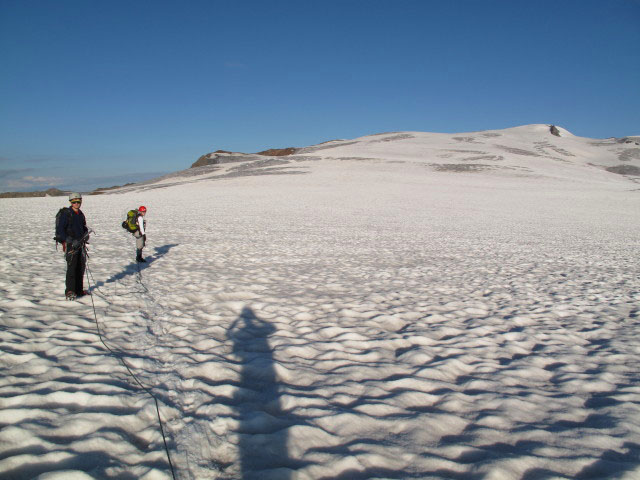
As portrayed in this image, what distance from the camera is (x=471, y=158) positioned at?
73.9 meters

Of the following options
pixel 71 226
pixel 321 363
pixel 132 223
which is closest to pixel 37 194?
pixel 132 223

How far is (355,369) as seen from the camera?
5.32 m

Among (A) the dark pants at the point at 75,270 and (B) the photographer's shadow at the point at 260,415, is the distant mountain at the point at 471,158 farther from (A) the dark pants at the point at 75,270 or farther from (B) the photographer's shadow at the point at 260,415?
(B) the photographer's shadow at the point at 260,415

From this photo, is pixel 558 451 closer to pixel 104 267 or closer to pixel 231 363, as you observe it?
pixel 231 363

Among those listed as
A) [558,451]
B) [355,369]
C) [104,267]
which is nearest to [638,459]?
[558,451]

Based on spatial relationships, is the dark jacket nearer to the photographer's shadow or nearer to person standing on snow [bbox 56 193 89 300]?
person standing on snow [bbox 56 193 89 300]


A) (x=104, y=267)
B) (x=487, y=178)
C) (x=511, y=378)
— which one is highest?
(x=487, y=178)

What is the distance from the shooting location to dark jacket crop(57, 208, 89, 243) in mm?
7791

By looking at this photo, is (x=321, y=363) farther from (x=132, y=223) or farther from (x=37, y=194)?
(x=37, y=194)

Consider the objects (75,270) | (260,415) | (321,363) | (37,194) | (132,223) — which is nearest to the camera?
(260,415)

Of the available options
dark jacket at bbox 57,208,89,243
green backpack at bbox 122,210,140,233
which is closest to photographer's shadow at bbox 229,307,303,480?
dark jacket at bbox 57,208,89,243

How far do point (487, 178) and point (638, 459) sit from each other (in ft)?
197

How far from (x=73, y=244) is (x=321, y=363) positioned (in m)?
5.91

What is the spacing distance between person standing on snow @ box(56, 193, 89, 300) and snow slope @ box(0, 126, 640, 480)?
0.38 meters
